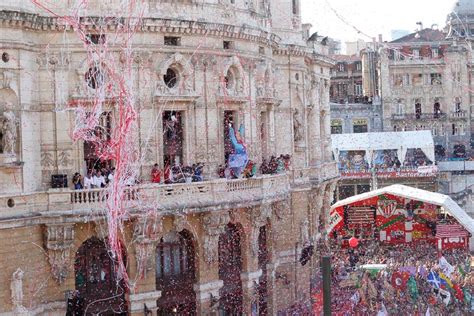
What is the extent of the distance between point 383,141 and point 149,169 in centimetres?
4357

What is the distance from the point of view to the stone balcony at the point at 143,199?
28859 mm

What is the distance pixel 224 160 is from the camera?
3409 centimetres

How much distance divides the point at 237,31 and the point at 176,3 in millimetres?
2923

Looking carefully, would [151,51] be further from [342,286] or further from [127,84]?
[342,286]

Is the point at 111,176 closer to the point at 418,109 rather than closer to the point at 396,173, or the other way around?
the point at 396,173

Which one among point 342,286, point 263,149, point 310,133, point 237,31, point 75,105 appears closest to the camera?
point 75,105

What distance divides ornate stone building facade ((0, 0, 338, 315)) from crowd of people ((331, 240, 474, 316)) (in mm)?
4005

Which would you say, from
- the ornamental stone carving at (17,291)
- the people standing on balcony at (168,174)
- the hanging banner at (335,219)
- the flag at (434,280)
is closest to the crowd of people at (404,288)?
the flag at (434,280)

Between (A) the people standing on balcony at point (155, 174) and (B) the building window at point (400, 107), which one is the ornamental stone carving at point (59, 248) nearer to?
(A) the people standing on balcony at point (155, 174)

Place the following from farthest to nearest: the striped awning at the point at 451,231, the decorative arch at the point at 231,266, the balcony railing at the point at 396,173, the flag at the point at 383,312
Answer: the balcony railing at the point at 396,173
the striped awning at the point at 451,231
the flag at the point at 383,312
the decorative arch at the point at 231,266

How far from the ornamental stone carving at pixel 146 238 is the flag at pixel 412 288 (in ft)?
43.5

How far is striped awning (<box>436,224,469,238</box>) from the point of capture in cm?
5103

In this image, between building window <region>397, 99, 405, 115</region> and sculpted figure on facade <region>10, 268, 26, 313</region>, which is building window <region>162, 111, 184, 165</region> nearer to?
sculpted figure on facade <region>10, 268, 26, 313</region>

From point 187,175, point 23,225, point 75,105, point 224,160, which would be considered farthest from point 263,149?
point 23,225
